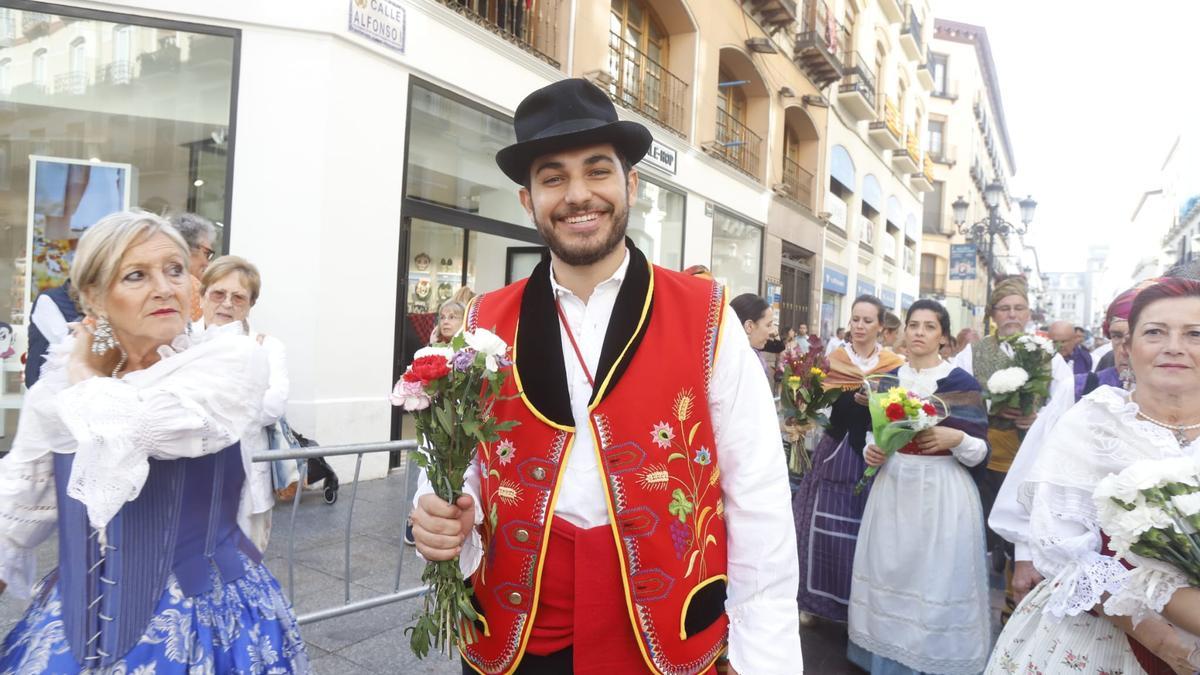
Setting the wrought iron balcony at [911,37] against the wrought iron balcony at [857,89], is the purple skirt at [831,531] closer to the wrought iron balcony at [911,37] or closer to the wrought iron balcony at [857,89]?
the wrought iron balcony at [857,89]

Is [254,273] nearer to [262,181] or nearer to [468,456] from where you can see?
[262,181]

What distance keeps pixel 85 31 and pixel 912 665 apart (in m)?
8.01

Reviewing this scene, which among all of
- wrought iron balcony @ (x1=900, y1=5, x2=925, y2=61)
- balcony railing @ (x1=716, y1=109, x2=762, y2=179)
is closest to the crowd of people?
balcony railing @ (x1=716, y1=109, x2=762, y2=179)

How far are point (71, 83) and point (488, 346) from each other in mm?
6896

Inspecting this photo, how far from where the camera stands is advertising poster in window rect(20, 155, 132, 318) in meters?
6.23

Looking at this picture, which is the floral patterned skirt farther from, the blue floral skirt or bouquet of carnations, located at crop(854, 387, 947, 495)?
the blue floral skirt

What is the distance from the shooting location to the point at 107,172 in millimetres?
6434

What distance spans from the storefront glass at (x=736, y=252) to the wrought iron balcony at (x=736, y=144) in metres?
1.07

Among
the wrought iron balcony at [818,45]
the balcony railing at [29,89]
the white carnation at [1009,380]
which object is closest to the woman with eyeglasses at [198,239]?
the balcony railing at [29,89]

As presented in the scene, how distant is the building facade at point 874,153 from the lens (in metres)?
19.2

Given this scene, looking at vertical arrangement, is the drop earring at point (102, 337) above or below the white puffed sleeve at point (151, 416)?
above

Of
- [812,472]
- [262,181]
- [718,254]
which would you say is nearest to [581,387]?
[812,472]

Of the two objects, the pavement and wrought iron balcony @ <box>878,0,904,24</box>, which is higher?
wrought iron balcony @ <box>878,0,904,24</box>

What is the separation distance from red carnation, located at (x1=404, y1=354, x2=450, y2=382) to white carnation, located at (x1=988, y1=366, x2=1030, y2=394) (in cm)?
459
